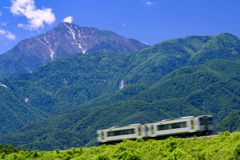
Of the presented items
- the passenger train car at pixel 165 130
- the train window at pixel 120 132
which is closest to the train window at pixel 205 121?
the passenger train car at pixel 165 130

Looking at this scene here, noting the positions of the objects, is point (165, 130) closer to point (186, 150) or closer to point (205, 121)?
point (205, 121)

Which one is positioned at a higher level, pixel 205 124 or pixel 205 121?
pixel 205 121

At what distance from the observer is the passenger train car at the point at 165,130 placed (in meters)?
46.7

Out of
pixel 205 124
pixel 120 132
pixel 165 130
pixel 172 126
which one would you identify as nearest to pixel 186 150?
pixel 205 124

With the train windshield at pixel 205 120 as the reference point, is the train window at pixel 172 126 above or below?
below

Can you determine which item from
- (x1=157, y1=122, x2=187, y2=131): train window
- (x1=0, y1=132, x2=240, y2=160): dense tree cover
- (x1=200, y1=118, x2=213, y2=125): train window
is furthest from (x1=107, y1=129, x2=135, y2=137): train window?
(x1=0, y1=132, x2=240, y2=160): dense tree cover

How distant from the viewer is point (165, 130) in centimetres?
5041

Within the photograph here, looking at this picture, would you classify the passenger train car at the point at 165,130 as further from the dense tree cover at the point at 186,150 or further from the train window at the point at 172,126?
the dense tree cover at the point at 186,150

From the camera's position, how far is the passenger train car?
46.7 m

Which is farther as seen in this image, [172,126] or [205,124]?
[172,126]

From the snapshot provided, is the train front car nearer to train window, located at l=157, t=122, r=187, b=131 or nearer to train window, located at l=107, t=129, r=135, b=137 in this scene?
train window, located at l=157, t=122, r=187, b=131

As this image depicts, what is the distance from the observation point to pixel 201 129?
4653cm

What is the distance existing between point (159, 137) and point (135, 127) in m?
5.35

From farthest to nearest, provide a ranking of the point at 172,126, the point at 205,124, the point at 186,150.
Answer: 1. the point at 172,126
2. the point at 205,124
3. the point at 186,150
